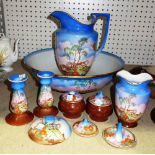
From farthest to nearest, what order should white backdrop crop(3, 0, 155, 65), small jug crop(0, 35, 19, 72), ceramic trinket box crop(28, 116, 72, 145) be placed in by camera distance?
white backdrop crop(3, 0, 155, 65) → small jug crop(0, 35, 19, 72) → ceramic trinket box crop(28, 116, 72, 145)

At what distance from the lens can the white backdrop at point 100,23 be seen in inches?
39.3

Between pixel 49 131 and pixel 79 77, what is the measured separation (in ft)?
0.66

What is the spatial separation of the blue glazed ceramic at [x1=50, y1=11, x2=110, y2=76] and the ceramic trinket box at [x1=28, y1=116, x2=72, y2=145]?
22 cm

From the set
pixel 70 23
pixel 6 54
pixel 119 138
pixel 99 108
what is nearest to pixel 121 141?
pixel 119 138

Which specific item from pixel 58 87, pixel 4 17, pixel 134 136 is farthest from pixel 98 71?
pixel 4 17

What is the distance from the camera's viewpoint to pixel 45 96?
25.4 inches

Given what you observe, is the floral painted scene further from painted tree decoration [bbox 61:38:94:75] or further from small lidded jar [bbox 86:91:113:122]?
small lidded jar [bbox 86:91:113:122]

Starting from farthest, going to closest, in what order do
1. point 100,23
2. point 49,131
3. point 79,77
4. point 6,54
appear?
point 100,23 → point 6,54 → point 79,77 → point 49,131

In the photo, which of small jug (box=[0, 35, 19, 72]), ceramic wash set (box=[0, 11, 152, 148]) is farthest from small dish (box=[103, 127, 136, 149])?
small jug (box=[0, 35, 19, 72])

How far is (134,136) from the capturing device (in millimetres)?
582

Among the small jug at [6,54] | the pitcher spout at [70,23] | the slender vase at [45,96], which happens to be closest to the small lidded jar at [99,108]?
the slender vase at [45,96]

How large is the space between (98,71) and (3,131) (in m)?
0.43

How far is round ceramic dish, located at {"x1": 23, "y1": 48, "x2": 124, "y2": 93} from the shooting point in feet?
2.31

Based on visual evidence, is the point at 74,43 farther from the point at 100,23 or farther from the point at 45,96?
the point at 100,23
